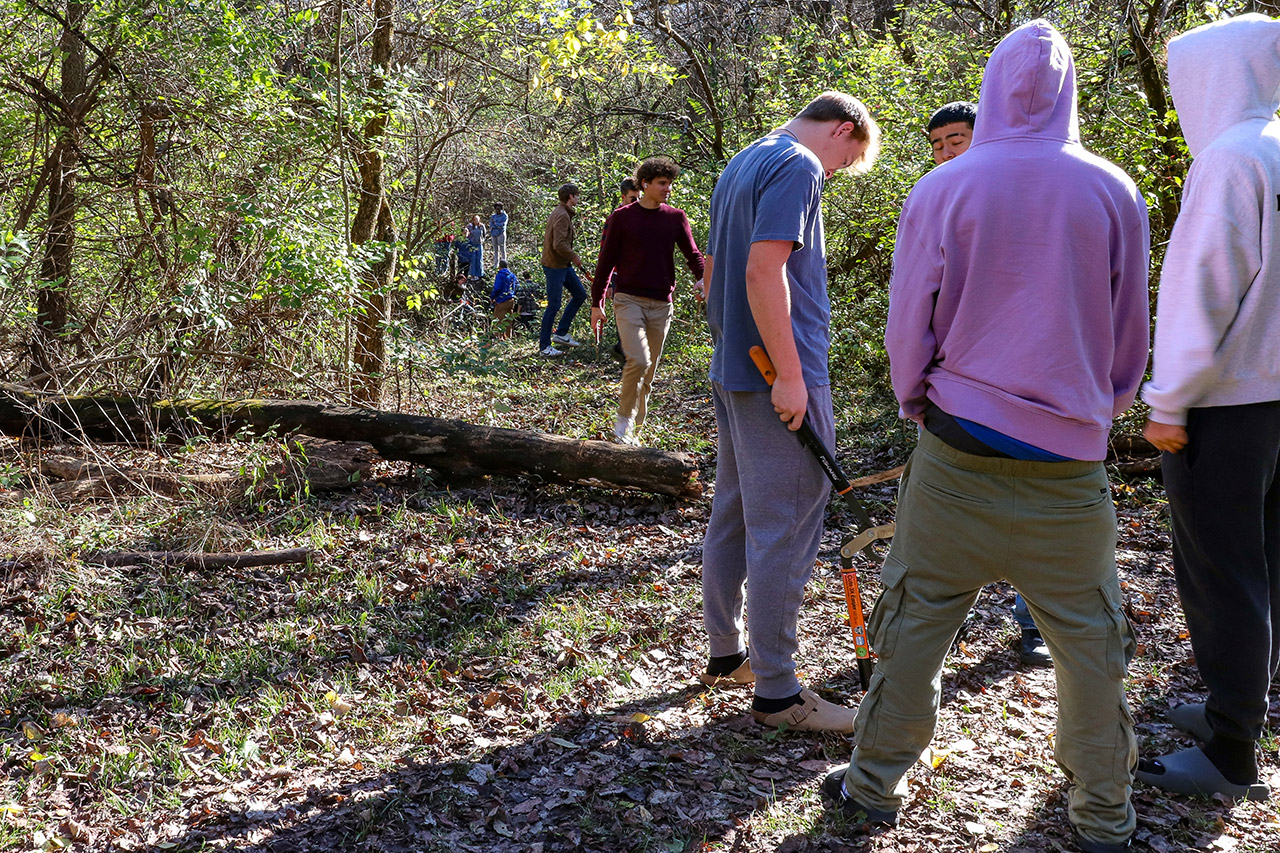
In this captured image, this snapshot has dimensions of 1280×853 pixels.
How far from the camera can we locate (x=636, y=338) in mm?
7184

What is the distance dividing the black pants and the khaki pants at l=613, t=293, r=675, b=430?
15.4 feet

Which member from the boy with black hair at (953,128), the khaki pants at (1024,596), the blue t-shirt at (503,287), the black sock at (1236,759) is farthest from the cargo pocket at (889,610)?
the blue t-shirt at (503,287)

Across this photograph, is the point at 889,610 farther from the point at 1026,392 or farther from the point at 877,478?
the point at 877,478

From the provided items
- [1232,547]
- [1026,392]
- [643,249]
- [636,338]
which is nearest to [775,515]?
[1026,392]

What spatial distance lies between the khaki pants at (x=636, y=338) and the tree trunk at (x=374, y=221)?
74.1 inches

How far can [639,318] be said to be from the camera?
23.6 ft

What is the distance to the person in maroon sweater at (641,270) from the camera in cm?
707

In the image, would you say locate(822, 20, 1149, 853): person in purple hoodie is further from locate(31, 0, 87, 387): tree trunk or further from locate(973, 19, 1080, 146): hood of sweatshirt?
locate(31, 0, 87, 387): tree trunk

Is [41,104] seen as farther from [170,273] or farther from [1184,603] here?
[1184,603]

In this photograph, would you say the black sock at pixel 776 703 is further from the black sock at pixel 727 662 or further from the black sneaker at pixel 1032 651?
the black sneaker at pixel 1032 651

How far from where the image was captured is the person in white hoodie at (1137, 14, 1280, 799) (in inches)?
100

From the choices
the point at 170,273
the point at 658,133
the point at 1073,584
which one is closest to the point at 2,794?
the point at 1073,584

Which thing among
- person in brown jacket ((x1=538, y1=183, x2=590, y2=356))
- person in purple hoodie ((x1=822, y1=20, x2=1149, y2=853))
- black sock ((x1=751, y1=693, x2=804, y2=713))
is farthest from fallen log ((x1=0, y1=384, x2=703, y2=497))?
person in brown jacket ((x1=538, y1=183, x2=590, y2=356))

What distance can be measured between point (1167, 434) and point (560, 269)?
10147mm
